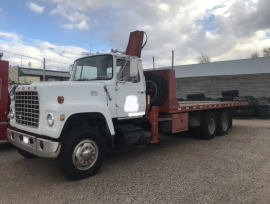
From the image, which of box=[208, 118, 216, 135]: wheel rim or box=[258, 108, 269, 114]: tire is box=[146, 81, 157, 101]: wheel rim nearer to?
box=[208, 118, 216, 135]: wheel rim

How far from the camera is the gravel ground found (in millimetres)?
3441

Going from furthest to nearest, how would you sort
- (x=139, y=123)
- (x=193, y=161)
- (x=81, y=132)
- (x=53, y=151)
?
(x=139, y=123)
(x=193, y=161)
(x=81, y=132)
(x=53, y=151)

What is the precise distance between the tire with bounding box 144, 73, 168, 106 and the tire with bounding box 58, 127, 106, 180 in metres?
2.30

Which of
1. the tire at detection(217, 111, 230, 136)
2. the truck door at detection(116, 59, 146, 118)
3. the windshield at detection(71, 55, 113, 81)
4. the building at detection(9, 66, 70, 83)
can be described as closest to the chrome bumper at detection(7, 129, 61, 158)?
the truck door at detection(116, 59, 146, 118)

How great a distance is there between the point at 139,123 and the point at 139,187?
7.61 ft

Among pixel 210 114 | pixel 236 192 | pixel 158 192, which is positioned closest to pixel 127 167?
pixel 158 192

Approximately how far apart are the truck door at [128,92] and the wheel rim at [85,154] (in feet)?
3.43

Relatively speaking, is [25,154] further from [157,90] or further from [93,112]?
[157,90]

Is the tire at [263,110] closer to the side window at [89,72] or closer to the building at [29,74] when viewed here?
the side window at [89,72]

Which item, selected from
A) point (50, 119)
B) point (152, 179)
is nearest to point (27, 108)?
point (50, 119)

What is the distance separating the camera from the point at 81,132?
156 inches

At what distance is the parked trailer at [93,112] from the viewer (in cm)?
380

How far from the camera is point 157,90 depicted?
19.8 ft

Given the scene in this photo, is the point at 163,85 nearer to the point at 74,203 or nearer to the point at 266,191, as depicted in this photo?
the point at 266,191
